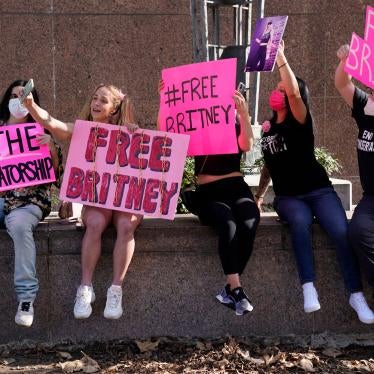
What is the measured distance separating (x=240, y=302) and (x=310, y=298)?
42 centimetres

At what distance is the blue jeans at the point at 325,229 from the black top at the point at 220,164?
44 cm

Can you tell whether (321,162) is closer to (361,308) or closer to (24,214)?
(361,308)

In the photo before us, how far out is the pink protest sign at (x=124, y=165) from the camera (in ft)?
16.2

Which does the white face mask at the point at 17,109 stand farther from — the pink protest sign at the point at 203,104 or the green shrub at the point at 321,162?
the green shrub at the point at 321,162

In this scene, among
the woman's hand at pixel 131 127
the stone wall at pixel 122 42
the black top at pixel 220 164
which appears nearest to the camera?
the woman's hand at pixel 131 127

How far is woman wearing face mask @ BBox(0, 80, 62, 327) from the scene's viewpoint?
474 centimetres

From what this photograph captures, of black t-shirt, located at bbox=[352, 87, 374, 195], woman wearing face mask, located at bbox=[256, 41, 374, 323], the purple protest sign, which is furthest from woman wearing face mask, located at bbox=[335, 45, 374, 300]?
the purple protest sign

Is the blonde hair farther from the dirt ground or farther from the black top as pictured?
the dirt ground

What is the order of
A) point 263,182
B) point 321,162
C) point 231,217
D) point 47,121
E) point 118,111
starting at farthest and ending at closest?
1. point 321,162
2. point 263,182
3. point 118,111
4. point 47,121
5. point 231,217

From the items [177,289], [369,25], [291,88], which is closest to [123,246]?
[177,289]

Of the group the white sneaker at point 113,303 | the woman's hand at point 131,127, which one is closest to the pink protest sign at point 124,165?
the woman's hand at point 131,127

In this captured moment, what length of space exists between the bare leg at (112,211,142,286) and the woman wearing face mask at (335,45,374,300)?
1287mm

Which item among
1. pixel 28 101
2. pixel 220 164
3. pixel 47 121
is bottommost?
pixel 220 164

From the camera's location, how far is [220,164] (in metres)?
5.11
